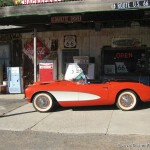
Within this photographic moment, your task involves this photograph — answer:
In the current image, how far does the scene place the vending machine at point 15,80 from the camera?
15391 millimetres

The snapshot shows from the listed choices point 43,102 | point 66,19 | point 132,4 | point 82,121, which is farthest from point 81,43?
point 82,121

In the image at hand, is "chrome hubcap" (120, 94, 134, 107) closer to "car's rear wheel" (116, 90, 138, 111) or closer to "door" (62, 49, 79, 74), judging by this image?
"car's rear wheel" (116, 90, 138, 111)

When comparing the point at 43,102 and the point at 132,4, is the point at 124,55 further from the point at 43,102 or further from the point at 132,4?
the point at 132,4

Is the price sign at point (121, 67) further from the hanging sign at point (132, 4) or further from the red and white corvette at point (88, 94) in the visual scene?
the hanging sign at point (132, 4)

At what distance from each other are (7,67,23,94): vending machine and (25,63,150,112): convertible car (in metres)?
3.91

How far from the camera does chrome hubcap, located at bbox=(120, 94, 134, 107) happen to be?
11.2 m

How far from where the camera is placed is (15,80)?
15453 mm

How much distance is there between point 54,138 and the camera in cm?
864

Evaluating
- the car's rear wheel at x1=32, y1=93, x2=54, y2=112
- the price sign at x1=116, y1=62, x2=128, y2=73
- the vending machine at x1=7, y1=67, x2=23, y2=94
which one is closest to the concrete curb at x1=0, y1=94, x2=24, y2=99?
the vending machine at x1=7, y1=67, x2=23, y2=94

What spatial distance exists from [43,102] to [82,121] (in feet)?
5.69

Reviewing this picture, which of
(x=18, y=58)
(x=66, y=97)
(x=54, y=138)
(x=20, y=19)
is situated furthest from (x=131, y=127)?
(x=18, y=58)

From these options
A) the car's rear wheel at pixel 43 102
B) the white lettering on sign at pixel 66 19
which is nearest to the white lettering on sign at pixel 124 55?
the white lettering on sign at pixel 66 19

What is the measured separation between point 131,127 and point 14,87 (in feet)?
23.1

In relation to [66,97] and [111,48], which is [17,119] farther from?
[111,48]
